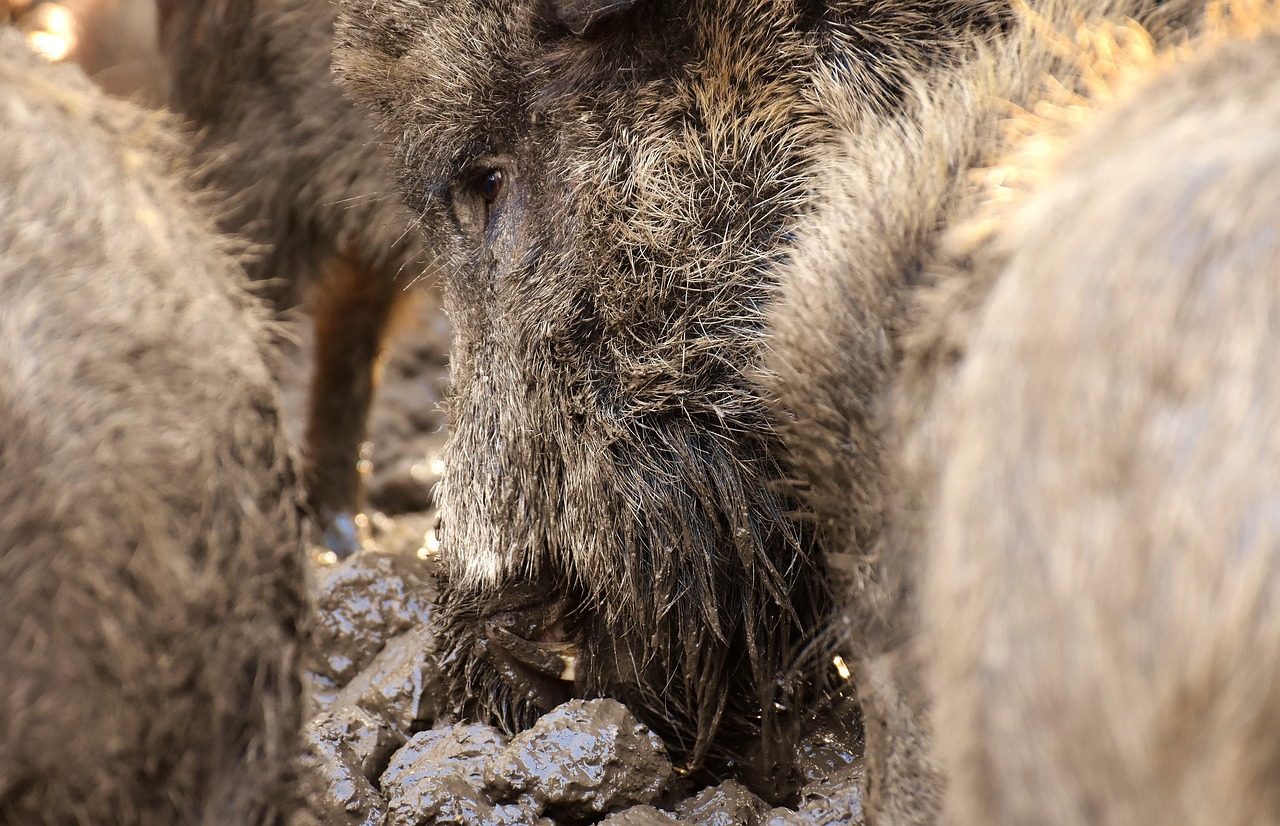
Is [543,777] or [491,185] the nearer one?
[543,777]

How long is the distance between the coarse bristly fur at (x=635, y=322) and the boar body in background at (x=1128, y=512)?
86cm

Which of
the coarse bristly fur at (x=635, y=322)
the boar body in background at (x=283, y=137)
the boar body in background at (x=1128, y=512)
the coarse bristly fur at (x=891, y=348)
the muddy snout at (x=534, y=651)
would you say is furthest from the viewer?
the boar body in background at (x=283, y=137)

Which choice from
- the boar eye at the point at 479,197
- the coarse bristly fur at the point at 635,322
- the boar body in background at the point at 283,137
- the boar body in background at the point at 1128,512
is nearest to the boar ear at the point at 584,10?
the coarse bristly fur at the point at 635,322

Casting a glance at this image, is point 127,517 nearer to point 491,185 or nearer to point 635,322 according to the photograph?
point 635,322

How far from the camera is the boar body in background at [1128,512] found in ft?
2.90

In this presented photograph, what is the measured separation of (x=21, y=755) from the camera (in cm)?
110

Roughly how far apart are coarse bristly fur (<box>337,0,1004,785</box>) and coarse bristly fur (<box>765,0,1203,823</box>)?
0.29 m

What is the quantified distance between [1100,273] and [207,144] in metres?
3.28

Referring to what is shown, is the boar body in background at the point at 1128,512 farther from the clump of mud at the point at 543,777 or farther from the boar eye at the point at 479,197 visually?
the boar eye at the point at 479,197

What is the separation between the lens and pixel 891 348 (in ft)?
4.62

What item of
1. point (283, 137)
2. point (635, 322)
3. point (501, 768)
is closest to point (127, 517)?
point (501, 768)

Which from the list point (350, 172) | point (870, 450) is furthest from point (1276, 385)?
point (350, 172)

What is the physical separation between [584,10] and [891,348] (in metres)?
0.91

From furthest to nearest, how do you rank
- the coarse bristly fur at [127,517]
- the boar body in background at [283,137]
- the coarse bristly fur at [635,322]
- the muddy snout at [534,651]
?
the boar body in background at [283,137], the muddy snout at [534,651], the coarse bristly fur at [635,322], the coarse bristly fur at [127,517]
